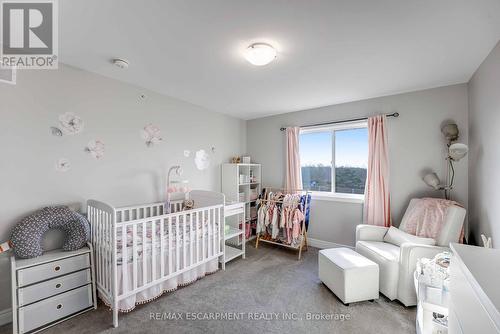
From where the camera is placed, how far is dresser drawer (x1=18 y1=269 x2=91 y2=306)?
5.51 ft

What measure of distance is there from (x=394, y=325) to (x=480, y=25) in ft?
7.99

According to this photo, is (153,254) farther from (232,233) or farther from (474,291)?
(474,291)

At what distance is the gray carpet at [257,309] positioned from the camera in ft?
5.87

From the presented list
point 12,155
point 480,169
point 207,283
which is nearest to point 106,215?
point 12,155

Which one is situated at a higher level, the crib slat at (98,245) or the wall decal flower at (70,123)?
the wall decal flower at (70,123)

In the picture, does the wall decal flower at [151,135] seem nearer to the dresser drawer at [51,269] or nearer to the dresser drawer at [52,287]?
the dresser drawer at [51,269]

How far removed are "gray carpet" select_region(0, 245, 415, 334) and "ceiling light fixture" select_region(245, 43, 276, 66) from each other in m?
2.30

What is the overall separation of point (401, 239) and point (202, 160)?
296cm

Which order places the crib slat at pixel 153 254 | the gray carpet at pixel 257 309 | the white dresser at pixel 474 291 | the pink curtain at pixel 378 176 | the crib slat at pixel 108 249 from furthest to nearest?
the pink curtain at pixel 378 176
the crib slat at pixel 153 254
the crib slat at pixel 108 249
the gray carpet at pixel 257 309
the white dresser at pixel 474 291

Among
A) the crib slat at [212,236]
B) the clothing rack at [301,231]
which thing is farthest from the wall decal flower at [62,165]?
the clothing rack at [301,231]

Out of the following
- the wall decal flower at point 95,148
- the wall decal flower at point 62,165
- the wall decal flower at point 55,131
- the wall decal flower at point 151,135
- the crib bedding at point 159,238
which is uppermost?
the wall decal flower at point 151,135

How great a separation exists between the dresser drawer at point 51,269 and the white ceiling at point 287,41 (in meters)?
1.88

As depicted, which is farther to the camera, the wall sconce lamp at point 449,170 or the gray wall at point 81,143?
the wall sconce lamp at point 449,170

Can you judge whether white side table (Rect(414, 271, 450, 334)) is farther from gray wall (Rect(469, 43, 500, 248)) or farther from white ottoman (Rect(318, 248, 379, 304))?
gray wall (Rect(469, 43, 500, 248))
